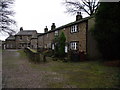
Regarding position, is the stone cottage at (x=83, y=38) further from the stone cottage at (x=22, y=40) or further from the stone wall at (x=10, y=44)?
the stone wall at (x=10, y=44)

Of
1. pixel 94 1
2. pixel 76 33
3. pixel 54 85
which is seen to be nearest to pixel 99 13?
pixel 76 33

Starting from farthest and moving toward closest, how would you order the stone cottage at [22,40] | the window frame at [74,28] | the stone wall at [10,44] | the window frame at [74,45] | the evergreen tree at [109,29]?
the stone wall at [10,44], the stone cottage at [22,40], the window frame at [74,28], the window frame at [74,45], the evergreen tree at [109,29]

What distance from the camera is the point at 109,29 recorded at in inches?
514

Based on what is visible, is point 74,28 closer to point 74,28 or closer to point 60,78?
point 74,28

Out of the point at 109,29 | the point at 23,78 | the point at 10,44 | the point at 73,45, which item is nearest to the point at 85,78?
the point at 23,78

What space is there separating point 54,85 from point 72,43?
14.6 m

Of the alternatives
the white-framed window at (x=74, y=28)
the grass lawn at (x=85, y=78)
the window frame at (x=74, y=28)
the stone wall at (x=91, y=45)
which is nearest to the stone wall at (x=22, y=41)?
the window frame at (x=74, y=28)

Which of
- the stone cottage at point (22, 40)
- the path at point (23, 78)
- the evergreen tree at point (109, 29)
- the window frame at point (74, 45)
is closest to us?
the path at point (23, 78)

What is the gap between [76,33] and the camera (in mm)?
19750

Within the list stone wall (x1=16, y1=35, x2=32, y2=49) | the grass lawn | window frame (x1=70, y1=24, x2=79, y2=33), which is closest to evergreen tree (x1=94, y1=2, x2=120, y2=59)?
the grass lawn

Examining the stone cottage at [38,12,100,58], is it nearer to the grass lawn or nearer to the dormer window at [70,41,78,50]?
the dormer window at [70,41,78,50]

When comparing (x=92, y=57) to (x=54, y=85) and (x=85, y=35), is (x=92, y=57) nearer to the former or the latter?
(x=85, y=35)

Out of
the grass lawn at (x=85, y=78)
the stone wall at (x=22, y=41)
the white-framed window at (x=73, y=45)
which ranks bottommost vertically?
the grass lawn at (x=85, y=78)

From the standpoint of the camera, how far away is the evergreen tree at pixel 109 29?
502 inches
